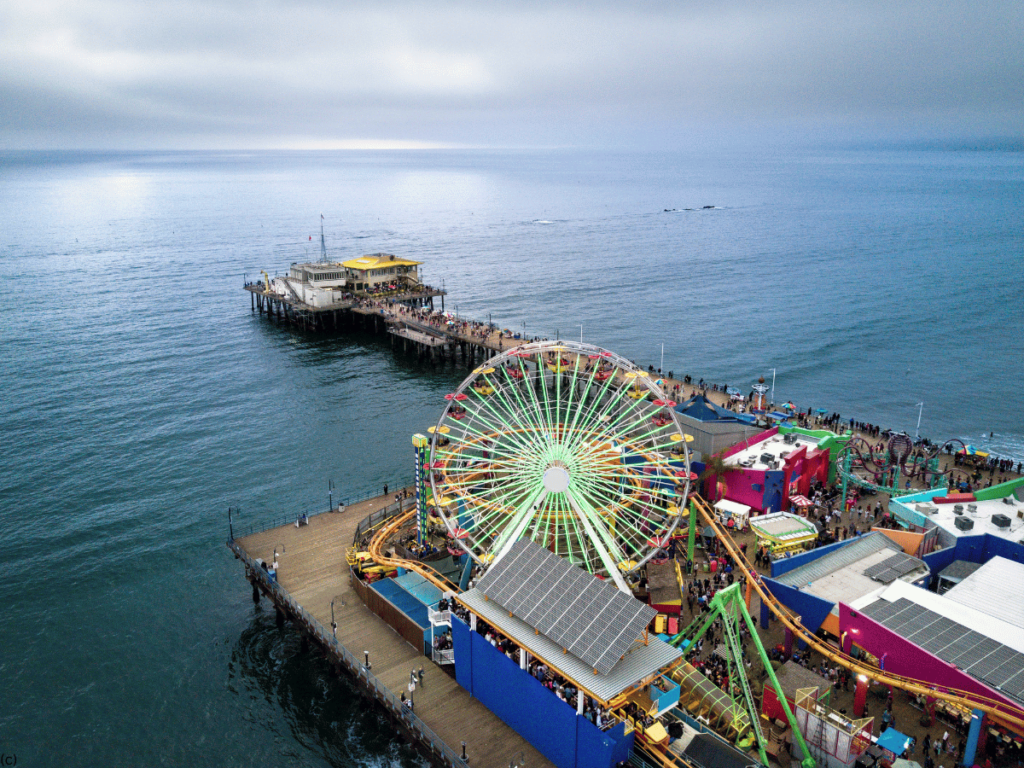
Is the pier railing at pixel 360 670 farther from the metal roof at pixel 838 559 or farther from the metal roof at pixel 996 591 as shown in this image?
the metal roof at pixel 996 591

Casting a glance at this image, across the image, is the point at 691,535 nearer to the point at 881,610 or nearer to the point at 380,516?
the point at 881,610

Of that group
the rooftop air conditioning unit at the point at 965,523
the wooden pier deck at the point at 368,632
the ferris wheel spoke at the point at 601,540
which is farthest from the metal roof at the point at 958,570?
the wooden pier deck at the point at 368,632

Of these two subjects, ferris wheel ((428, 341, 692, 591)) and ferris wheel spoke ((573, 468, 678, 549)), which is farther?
ferris wheel spoke ((573, 468, 678, 549))

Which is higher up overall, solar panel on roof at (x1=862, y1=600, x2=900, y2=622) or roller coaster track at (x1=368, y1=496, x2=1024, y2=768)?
solar panel on roof at (x1=862, y1=600, x2=900, y2=622)

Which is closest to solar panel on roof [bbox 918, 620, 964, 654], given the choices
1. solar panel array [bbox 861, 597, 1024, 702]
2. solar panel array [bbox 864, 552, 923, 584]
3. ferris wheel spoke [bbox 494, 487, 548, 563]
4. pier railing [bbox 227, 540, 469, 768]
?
solar panel array [bbox 861, 597, 1024, 702]

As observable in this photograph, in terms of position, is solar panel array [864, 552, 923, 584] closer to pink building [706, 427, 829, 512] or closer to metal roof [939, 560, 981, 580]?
metal roof [939, 560, 981, 580]

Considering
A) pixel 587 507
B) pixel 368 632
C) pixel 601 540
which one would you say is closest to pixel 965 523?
pixel 601 540

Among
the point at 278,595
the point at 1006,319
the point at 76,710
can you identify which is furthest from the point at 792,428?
the point at 1006,319

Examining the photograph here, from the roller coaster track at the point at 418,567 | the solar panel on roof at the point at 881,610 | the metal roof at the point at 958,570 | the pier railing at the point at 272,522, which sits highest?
the solar panel on roof at the point at 881,610
